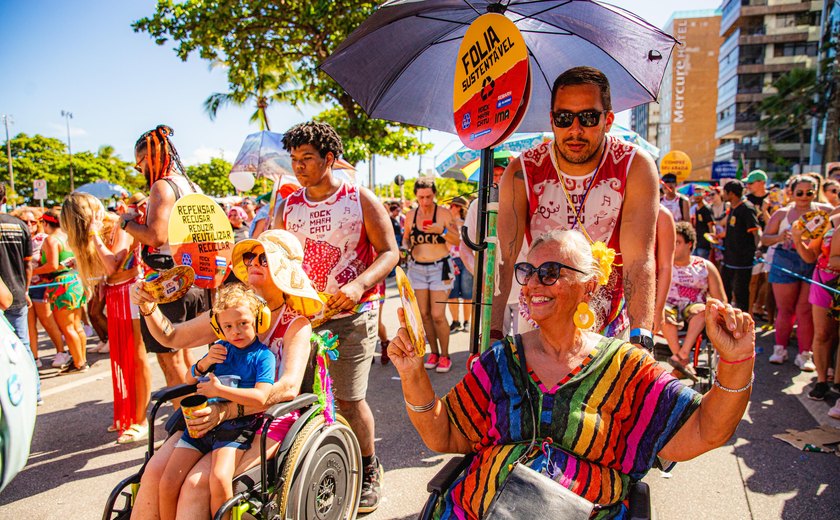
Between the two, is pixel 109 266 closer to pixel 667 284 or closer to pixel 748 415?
pixel 667 284

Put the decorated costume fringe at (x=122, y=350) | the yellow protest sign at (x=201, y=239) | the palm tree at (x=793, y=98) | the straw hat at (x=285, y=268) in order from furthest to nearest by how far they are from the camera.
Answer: the palm tree at (x=793, y=98) < the decorated costume fringe at (x=122, y=350) < the yellow protest sign at (x=201, y=239) < the straw hat at (x=285, y=268)

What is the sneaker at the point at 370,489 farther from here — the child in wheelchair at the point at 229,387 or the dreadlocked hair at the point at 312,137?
the dreadlocked hair at the point at 312,137

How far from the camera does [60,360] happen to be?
580 centimetres

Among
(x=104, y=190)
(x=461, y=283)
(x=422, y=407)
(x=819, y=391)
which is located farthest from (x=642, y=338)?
(x=104, y=190)

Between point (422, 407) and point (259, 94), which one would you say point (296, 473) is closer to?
point (422, 407)

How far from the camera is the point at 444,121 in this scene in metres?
3.08

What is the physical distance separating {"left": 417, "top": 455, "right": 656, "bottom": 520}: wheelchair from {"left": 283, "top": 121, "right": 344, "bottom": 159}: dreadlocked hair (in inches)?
68.0

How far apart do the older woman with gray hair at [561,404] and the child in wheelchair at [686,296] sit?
3.25 meters

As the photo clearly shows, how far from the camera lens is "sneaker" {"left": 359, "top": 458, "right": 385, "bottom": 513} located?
282cm

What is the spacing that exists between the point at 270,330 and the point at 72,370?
4.54 meters

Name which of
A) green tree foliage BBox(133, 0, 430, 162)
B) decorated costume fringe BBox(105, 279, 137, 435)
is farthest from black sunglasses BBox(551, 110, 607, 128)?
green tree foliage BBox(133, 0, 430, 162)

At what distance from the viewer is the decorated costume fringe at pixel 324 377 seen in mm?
2418

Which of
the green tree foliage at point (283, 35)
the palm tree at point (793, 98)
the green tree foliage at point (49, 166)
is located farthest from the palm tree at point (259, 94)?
the green tree foliage at point (49, 166)

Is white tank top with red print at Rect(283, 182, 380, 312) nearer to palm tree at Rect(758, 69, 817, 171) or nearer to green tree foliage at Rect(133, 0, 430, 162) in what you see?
green tree foliage at Rect(133, 0, 430, 162)
